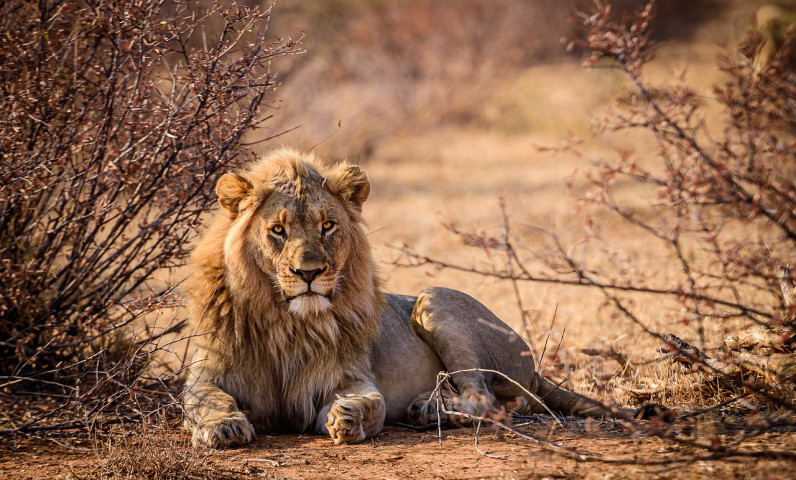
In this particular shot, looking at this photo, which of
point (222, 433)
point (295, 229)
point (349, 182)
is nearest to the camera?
point (222, 433)

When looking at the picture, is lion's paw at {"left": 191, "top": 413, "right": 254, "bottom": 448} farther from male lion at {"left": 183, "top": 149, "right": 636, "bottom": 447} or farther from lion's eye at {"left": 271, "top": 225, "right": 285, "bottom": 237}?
lion's eye at {"left": 271, "top": 225, "right": 285, "bottom": 237}

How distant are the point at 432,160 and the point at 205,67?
14.4 m

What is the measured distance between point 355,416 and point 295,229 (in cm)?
110

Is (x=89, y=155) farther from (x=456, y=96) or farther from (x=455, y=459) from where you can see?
(x=456, y=96)

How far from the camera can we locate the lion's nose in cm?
459

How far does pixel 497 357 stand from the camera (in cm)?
559

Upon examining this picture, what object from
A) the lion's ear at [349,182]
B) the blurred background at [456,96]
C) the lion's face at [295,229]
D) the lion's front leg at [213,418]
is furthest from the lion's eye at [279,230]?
the blurred background at [456,96]

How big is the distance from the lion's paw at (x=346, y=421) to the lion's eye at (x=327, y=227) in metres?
0.96

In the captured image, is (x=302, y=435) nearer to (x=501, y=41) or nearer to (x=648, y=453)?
(x=648, y=453)

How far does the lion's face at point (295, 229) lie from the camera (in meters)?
4.63

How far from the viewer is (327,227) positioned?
15.9 ft

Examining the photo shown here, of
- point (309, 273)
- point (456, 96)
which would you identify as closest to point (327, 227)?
point (309, 273)

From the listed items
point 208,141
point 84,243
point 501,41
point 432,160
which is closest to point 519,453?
point 208,141

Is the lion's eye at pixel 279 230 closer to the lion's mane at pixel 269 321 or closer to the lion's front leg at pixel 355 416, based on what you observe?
the lion's mane at pixel 269 321
